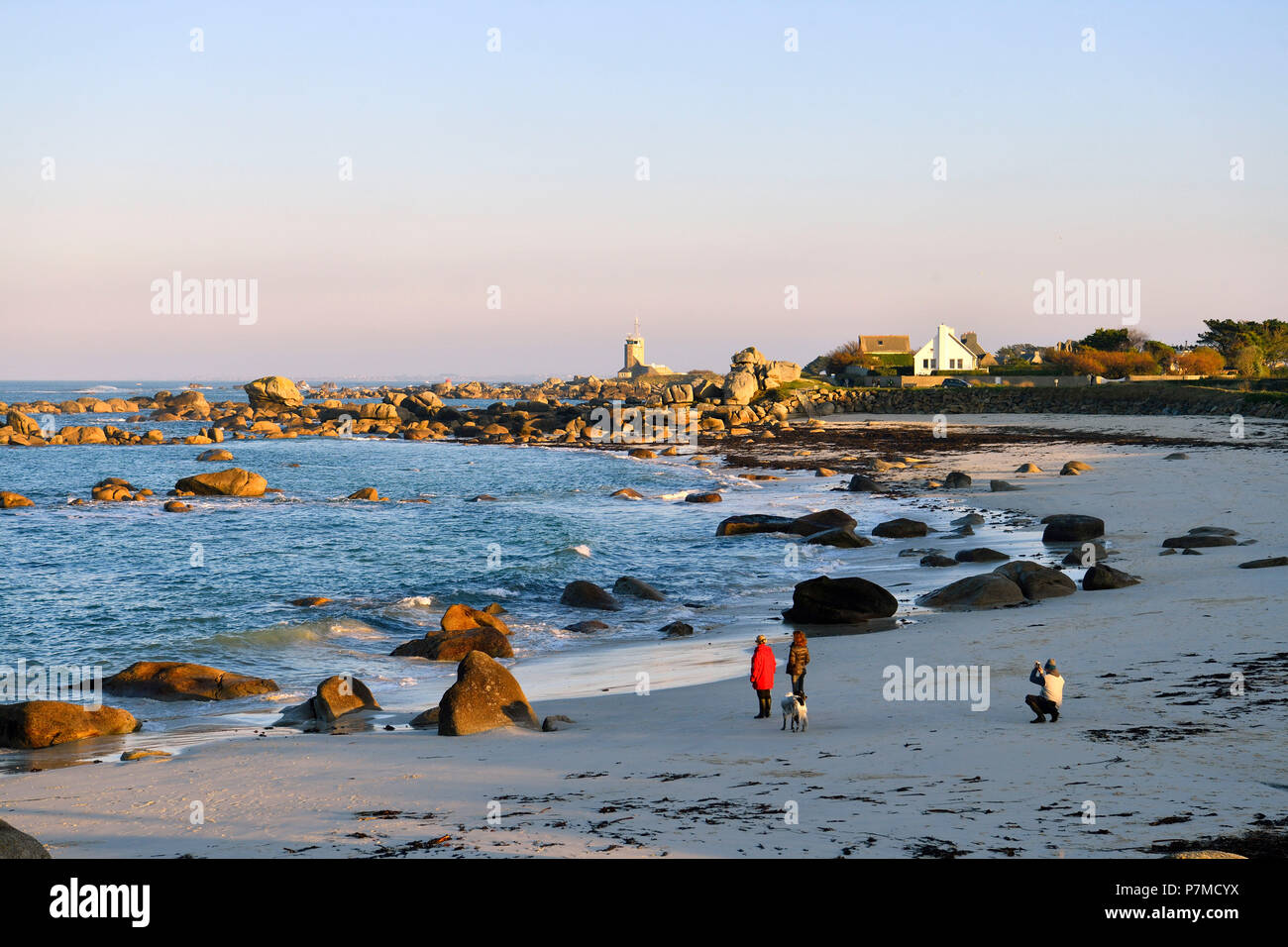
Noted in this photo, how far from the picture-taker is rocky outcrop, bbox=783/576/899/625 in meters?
21.3

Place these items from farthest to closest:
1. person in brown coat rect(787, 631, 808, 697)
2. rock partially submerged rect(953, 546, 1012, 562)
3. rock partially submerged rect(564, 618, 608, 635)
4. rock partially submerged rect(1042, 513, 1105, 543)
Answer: rock partially submerged rect(1042, 513, 1105, 543), rock partially submerged rect(953, 546, 1012, 562), rock partially submerged rect(564, 618, 608, 635), person in brown coat rect(787, 631, 808, 697)

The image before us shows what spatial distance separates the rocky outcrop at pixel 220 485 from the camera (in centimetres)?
5384

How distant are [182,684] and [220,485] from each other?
3915 centimetres

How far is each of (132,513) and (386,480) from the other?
19.3 m

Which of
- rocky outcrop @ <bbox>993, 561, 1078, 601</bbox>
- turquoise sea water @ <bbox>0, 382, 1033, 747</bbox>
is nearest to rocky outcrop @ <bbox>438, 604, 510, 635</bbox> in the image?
turquoise sea water @ <bbox>0, 382, 1033, 747</bbox>

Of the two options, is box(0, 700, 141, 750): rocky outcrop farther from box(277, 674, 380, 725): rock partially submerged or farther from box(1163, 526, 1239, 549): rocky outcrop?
box(1163, 526, 1239, 549): rocky outcrop

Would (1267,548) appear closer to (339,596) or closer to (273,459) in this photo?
(339,596)

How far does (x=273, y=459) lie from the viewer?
79.0 m

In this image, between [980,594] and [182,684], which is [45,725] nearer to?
[182,684]

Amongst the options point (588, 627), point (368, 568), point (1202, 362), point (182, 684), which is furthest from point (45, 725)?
point (1202, 362)

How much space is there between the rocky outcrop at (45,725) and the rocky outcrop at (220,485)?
4150 centimetres

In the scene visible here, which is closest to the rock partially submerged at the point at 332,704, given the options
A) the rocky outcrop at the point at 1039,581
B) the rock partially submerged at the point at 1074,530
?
the rocky outcrop at the point at 1039,581

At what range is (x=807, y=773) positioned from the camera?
10.7 meters

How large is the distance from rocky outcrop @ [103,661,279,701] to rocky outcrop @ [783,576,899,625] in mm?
11098
